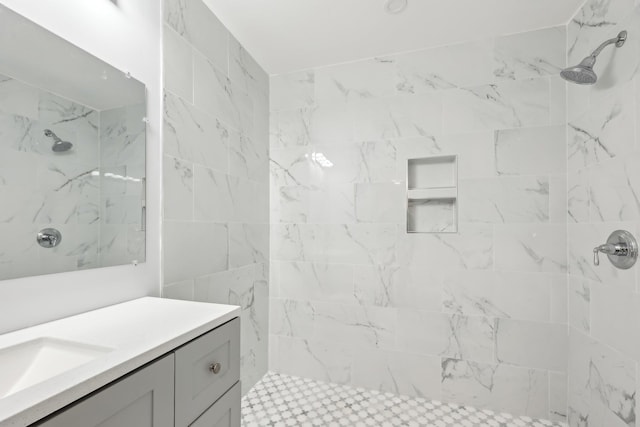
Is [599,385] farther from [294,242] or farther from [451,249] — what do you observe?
[294,242]

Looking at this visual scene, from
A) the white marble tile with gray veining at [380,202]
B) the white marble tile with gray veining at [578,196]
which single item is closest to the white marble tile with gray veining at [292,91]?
the white marble tile with gray veining at [380,202]

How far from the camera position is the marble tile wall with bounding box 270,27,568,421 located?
180cm

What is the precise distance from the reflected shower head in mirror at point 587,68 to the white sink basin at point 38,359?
2020 millimetres

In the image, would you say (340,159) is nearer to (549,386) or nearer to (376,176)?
(376,176)

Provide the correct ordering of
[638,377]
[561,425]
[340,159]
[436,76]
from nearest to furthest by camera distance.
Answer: [638,377], [561,425], [436,76], [340,159]

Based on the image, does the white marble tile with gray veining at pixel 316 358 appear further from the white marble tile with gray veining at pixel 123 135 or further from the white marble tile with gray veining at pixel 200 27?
the white marble tile with gray veining at pixel 200 27

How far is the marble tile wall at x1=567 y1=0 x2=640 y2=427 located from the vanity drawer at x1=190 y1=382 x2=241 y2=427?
159cm

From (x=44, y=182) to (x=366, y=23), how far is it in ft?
5.79

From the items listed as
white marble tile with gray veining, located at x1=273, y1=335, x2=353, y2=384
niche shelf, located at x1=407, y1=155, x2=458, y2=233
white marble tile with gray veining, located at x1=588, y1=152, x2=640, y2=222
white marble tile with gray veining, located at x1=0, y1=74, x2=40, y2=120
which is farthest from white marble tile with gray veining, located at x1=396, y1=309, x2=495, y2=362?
white marble tile with gray veining, located at x1=0, y1=74, x2=40, y2=120

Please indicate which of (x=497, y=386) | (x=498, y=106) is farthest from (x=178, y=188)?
(x=497, y=386)

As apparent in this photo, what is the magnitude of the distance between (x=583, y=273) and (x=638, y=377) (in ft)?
1.78

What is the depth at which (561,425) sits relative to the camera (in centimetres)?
173

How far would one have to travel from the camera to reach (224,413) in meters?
1.01

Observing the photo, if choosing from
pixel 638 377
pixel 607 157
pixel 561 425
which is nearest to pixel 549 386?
pixel 561 425
